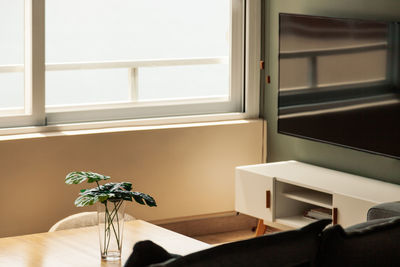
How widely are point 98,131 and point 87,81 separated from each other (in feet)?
1.16

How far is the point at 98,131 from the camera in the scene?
5242 mm

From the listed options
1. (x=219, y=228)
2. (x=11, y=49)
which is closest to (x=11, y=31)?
(x=11, y=49)

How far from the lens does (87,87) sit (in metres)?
5.34

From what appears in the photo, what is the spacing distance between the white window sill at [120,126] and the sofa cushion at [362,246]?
121 inches

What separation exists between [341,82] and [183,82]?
1221 millimetres

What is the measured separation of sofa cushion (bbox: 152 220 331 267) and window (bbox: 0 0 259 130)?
10.5 ft

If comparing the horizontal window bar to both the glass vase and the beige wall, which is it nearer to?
the beige wall

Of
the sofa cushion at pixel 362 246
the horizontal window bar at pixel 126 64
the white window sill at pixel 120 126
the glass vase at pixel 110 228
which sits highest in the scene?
the horizontal window bar at pixel 126 64

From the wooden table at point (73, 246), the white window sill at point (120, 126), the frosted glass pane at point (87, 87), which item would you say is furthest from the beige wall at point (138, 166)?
the wooden table at point (73, 246)

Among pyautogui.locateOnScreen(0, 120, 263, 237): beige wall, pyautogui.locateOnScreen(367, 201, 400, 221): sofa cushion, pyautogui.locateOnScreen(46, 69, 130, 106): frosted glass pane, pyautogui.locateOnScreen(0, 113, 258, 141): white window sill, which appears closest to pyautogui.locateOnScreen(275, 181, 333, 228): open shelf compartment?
pyautogui.locateOnScreen(0, 120, 263, 237): beige wall

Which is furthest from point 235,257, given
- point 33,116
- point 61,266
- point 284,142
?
point 284,142

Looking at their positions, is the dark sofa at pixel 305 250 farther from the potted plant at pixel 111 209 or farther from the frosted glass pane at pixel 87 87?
the frosted glass pane at pixel 87 87

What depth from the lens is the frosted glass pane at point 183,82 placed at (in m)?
5.57

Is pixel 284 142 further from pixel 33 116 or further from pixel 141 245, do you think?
pixel 141 245
